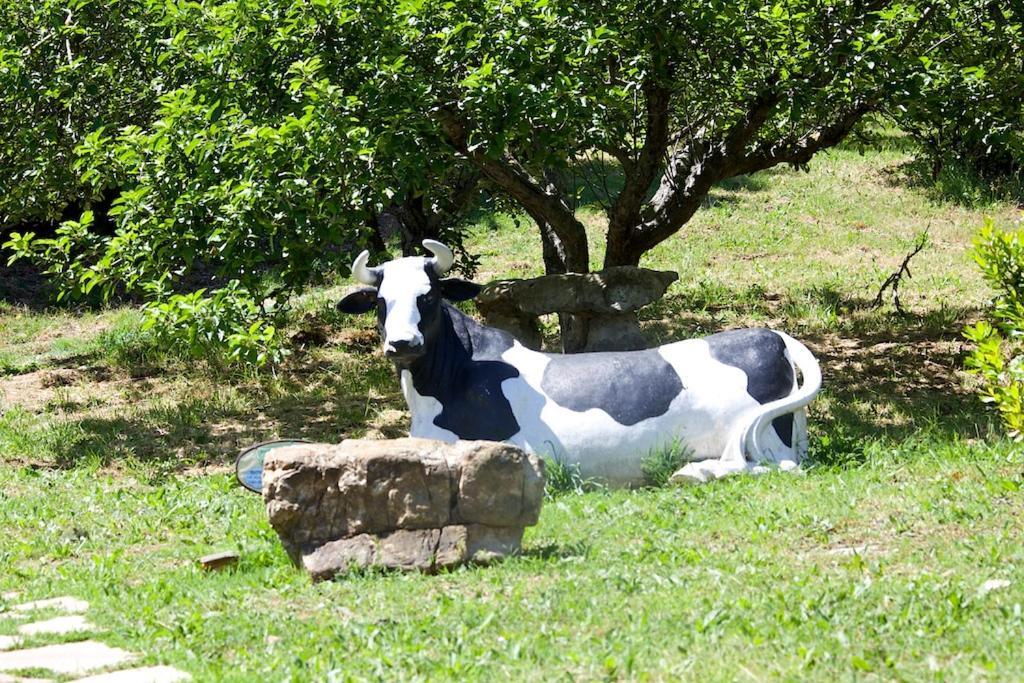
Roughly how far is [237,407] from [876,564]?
840 cm

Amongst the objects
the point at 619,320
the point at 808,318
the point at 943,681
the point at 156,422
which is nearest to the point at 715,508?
the point at 943,681

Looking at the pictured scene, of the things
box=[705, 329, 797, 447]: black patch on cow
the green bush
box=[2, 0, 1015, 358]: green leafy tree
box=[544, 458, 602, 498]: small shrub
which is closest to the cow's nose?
box=[544, 458, 602, 498]: small shrub

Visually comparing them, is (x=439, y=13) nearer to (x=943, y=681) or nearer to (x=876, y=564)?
(x=876, y=564)

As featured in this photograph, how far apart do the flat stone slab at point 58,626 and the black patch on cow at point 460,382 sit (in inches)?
128

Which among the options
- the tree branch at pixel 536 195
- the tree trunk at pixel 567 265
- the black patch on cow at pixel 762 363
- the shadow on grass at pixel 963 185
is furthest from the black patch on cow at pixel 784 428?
the shadow on grass at pixel 963 185

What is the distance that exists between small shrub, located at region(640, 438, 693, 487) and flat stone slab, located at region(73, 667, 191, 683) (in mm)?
4281

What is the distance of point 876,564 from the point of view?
636 centimetres

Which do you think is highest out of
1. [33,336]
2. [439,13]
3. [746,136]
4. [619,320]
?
[439,13]

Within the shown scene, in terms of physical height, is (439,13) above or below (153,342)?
above

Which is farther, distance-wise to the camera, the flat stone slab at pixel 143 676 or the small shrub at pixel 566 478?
the small shrub at pixel 566 478

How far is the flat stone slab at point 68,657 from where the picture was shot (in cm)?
564

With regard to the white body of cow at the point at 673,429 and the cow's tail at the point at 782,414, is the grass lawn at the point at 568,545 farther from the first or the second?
the white body of cow at the point at 673,429

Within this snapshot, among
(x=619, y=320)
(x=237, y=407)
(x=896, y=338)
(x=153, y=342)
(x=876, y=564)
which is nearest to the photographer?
(x=876, y=564)

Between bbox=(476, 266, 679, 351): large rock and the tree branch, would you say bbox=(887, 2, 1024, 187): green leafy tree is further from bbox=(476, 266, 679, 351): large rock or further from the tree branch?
the tree branch
